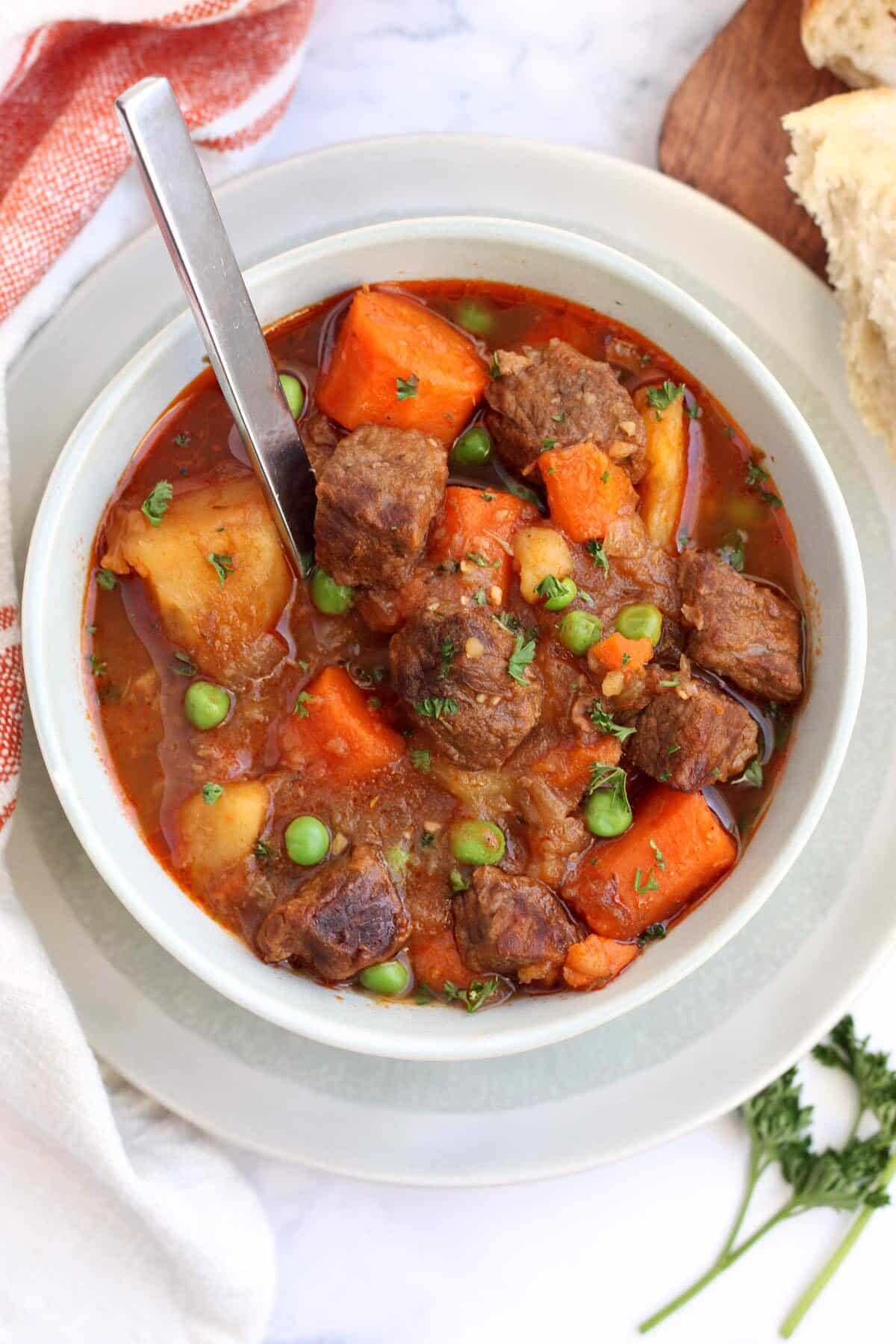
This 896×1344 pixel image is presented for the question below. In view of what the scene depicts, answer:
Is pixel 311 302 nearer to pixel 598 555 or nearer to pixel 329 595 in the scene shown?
pixel 329 595

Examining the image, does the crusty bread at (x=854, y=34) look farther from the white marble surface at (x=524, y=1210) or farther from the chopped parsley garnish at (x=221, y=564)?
the chopped parsley garnish at (x=221, y=564)

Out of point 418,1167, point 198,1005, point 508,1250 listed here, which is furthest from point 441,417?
point 508,1250

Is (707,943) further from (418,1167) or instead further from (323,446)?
(323,446)

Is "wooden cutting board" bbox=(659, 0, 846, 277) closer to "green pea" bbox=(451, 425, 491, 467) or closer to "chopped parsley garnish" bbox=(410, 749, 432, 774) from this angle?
"green pea" bbox=(451, 425, 491, 467)

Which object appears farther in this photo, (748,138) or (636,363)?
(748,138)

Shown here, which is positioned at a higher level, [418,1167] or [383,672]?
[383,672]

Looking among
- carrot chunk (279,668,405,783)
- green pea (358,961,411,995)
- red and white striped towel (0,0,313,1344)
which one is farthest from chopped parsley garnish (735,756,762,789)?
red and white striped towel (0,0,313,1344)
